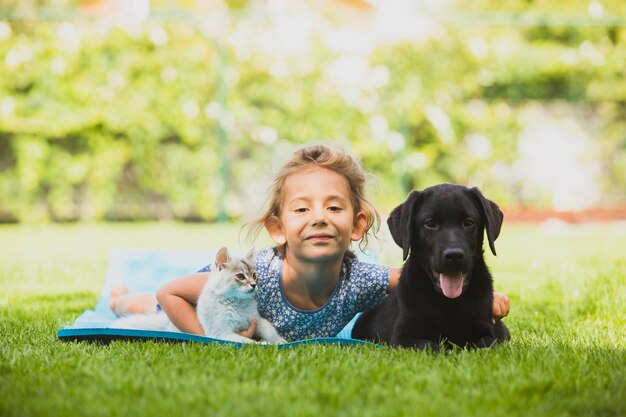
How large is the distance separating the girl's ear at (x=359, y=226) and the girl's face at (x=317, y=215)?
4 cm

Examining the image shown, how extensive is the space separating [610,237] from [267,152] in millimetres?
5457

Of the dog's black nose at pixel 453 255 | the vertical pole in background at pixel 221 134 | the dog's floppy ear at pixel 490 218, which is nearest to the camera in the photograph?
the dog's black nose at pixel 453 255

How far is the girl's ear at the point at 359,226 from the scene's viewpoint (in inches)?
157

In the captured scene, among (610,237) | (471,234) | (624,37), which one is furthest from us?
(624,37)

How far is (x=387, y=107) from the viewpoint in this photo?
12531 millimetres

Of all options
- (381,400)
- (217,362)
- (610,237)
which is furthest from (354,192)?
(610,237)

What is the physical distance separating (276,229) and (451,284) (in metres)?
1.21

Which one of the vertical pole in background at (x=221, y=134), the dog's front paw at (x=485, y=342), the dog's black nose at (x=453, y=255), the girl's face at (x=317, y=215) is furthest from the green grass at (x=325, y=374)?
the vertical pole in background at (x=221, y=134)

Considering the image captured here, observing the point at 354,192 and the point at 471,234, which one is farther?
the point at 354,192

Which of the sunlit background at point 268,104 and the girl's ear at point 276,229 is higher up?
the sunlit background at point 268,104

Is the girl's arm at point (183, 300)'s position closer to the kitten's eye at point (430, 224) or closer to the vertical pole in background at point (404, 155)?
the kitten's eye at point (430, 224)

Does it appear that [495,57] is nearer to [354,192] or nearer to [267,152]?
[267,152]

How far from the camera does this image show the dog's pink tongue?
125 inches

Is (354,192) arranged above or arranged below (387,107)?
below
